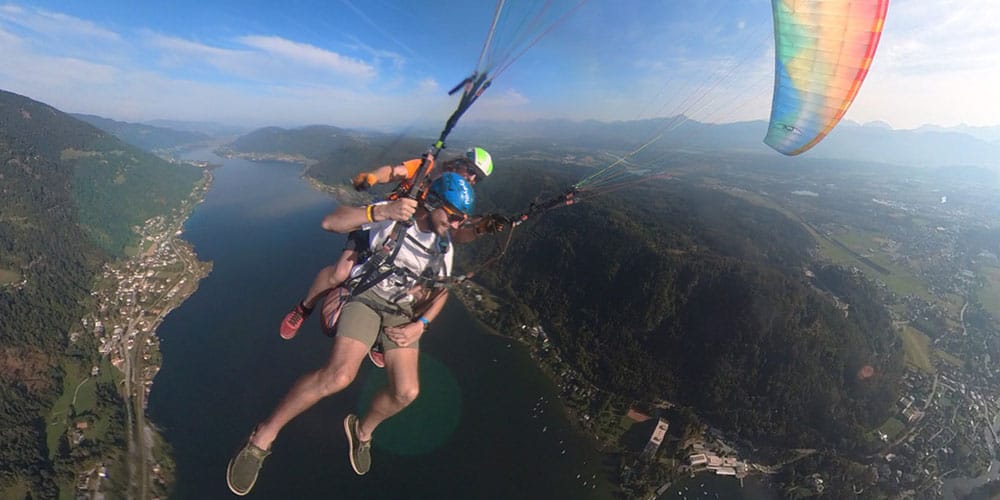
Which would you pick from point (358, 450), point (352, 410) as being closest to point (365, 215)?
point (358, 450)

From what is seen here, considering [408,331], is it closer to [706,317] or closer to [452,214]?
[452,214]

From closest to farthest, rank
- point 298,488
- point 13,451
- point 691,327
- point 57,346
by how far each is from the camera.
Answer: point 298,488 → point 13,451 → point 57,346 → point 691,327

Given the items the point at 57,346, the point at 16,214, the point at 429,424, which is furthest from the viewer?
the point at 16,214

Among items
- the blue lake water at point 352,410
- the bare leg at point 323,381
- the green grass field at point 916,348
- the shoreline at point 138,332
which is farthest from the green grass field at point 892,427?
the shoreline at point 138,332

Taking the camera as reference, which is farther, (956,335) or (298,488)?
(956,335)

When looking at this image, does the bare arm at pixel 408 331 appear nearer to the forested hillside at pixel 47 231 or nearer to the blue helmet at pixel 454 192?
the blue helmet at pixel 454 192

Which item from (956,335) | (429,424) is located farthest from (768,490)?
(956,335)

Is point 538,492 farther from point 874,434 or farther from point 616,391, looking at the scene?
point 874,434
